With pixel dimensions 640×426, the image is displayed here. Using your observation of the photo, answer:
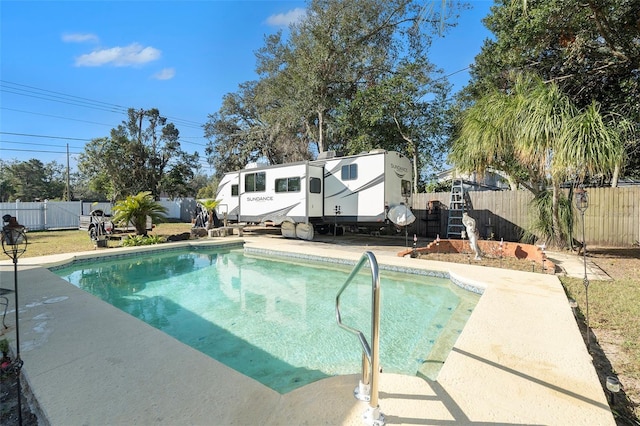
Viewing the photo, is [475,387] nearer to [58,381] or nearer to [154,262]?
[58,381]

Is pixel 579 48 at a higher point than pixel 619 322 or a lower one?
higher

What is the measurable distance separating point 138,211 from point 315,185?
6.05m

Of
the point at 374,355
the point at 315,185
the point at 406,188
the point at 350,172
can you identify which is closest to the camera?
the point at 374,355

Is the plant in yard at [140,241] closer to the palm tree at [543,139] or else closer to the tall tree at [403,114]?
the tall tree at [403,114]

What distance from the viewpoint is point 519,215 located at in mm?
10547

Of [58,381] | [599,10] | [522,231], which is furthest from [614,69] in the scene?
[58,381]

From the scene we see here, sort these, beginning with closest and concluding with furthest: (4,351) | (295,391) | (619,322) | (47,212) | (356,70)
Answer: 1. (295,391)
2. (4,351)
3. (619,322)
4. (356,70)
5. (47,212)

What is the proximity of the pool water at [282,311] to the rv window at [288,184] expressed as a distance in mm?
3192

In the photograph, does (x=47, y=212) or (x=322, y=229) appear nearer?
(x=322, y=229)

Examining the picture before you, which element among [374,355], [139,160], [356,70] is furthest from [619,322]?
[139,160]

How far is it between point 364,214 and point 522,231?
5.35 m

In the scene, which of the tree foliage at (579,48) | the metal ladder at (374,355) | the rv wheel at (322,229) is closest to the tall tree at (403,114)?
the tree foliage at (579,48)

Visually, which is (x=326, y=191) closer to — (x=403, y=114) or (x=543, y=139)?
(x=403, y=114)

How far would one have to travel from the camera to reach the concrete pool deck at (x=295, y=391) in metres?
1.91
